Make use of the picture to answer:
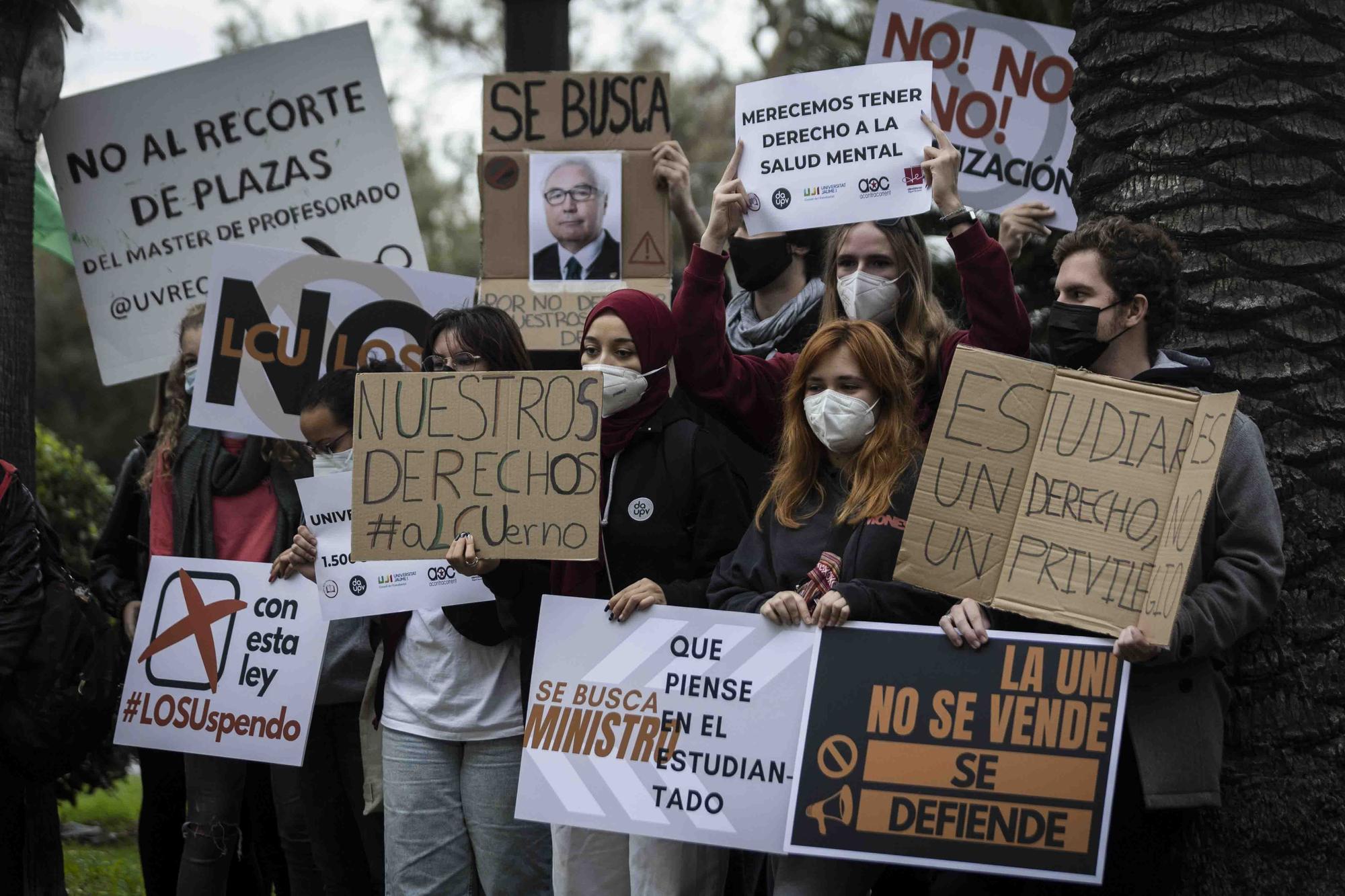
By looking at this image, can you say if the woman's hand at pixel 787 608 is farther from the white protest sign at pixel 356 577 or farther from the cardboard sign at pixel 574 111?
the cardboard sign at pixel 574 111

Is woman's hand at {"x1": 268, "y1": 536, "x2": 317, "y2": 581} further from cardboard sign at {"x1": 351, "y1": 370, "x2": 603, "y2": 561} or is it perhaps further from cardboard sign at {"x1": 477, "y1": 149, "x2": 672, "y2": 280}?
cardboard sign at {"x1": 477, "y1": 149, "x2": 672, "y2": 280}

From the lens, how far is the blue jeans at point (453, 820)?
14.0 ft

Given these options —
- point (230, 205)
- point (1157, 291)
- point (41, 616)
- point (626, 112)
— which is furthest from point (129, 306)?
point (1157, 291)

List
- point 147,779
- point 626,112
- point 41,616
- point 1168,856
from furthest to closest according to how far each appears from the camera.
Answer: point 626,112, point 147,779, point 41,616, point 1168,856

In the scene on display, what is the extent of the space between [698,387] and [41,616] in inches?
86.6

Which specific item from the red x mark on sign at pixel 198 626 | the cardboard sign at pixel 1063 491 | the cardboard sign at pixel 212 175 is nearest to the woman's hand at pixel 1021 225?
the cardboard sign at pixel 1063 491

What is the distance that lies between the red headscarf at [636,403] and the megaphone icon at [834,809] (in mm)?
922

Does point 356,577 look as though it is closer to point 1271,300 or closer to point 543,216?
point 543,216

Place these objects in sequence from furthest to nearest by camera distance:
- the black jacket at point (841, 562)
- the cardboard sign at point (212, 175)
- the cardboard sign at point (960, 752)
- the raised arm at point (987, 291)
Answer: the cardboard sign at point (212, 175)
the raised arm at point (987, 291)
the black jacket at point (841, 562)
the cardboard sign at point (960, 752)

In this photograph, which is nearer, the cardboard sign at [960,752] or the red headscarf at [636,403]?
the cardboard sign at [960,752]

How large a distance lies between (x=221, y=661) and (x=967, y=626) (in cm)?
260

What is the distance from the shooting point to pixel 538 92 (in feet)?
19.1

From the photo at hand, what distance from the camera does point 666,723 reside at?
3812mm

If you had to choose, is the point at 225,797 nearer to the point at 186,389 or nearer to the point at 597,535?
the point at 186,389
